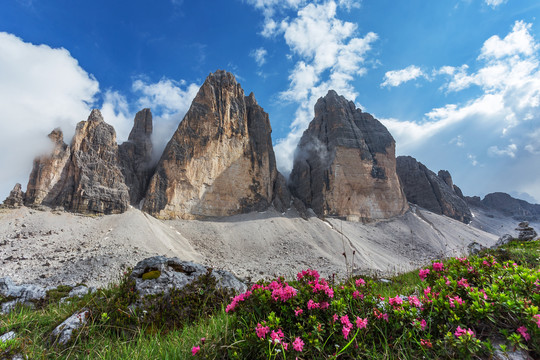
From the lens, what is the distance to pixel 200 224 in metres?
62.1

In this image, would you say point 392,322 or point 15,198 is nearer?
point 392,322

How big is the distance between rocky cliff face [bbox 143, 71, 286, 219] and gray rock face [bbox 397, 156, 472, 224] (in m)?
61.6

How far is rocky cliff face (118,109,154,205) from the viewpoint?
66287 mm

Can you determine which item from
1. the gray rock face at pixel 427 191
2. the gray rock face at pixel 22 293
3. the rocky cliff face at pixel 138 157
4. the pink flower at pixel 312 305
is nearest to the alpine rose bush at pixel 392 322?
the pink flower at pixel 312 305

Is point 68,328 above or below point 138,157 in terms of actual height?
below

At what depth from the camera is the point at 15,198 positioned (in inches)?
1868

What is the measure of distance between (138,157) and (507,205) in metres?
184

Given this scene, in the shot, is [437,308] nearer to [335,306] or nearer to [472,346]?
[472,346]

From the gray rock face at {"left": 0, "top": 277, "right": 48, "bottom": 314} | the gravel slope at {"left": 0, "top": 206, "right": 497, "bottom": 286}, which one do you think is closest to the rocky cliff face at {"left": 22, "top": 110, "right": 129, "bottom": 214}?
the gravel slope at {"left": 0, "top": 206, "right": 497, "bottom": 286}

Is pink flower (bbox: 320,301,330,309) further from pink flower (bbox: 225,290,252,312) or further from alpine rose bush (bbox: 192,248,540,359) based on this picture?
pink flower (bbox: 225,290,252,312)

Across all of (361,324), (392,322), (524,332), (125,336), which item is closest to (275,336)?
(361,324)

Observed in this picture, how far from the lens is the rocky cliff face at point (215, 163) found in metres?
64.6

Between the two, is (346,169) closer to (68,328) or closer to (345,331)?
(68,328)

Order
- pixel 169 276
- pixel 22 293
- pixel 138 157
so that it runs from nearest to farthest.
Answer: pixel 169 276 → pixel 22 293 → pixel 138 157
